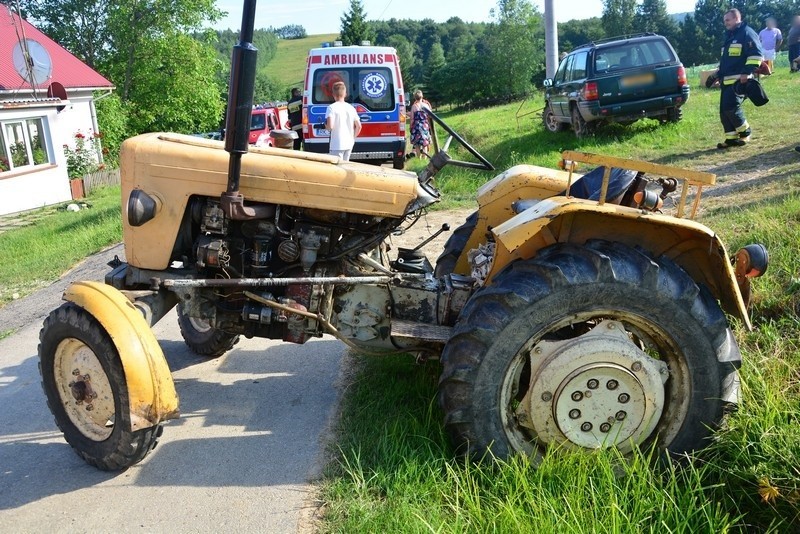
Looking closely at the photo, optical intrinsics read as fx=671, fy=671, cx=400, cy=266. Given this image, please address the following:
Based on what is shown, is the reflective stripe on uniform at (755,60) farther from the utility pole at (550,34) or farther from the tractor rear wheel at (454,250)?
the tractor rear wheel at (454,250)

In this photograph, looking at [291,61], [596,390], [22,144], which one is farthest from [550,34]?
[291,61]

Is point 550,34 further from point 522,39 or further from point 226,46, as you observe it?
point 226,46

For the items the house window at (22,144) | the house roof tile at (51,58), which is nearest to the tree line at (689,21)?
the house roof tile at (51,58)

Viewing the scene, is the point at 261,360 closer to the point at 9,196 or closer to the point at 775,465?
the point at 775,465

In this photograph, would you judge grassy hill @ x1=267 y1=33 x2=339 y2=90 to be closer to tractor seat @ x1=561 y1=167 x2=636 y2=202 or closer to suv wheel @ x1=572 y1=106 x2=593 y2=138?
suv wheel @ x1=572 y1=106 x2=593 y2=138

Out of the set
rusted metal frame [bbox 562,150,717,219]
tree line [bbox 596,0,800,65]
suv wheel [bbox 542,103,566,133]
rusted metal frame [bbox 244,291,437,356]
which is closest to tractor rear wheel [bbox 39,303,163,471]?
rusted metal frame [bbox 244,291,437,356]

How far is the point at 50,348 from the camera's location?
11.3 ft

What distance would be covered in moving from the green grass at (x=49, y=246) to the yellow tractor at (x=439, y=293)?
474 centimetres

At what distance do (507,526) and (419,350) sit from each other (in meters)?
1.28

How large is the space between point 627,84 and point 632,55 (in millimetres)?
798

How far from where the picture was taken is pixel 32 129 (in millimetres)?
18938

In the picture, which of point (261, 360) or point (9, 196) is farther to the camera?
point (9, 196)

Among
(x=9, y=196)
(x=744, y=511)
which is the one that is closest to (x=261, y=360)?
(x=744, y=511)

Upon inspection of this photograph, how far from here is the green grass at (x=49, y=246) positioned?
809 centimetres
